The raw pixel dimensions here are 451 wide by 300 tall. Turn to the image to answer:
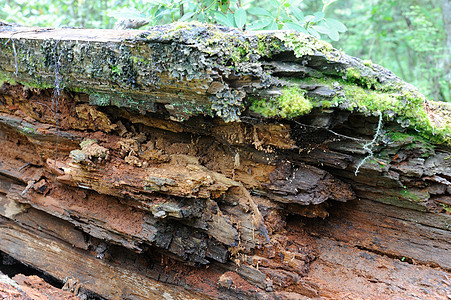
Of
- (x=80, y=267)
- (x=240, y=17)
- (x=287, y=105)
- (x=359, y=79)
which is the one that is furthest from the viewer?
(x=80, y=267)

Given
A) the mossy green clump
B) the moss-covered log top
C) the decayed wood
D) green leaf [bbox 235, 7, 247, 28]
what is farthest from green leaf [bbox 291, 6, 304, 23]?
the decayed wood

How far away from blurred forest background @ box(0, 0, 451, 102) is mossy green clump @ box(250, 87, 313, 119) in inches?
47.9

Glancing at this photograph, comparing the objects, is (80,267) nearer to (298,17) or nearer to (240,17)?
(240,17)

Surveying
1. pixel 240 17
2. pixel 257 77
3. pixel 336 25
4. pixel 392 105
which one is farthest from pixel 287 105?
pixel 336 25

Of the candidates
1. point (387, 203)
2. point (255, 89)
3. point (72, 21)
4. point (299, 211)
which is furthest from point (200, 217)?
point (72, 21)

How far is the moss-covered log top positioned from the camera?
308cm

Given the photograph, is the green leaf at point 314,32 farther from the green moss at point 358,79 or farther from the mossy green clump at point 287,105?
the mossy green clump at point 287,105

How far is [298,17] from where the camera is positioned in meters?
3.95

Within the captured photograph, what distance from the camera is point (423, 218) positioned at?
3576mm

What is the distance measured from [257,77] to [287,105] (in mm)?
413

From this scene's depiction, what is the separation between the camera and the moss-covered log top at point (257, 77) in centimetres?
308

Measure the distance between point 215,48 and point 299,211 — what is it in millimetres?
2223

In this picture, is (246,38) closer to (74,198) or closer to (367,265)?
(367,265)

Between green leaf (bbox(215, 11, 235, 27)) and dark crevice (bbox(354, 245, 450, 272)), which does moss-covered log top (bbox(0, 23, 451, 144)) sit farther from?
dark crevice (bbox(354, 245, 450, 272))
